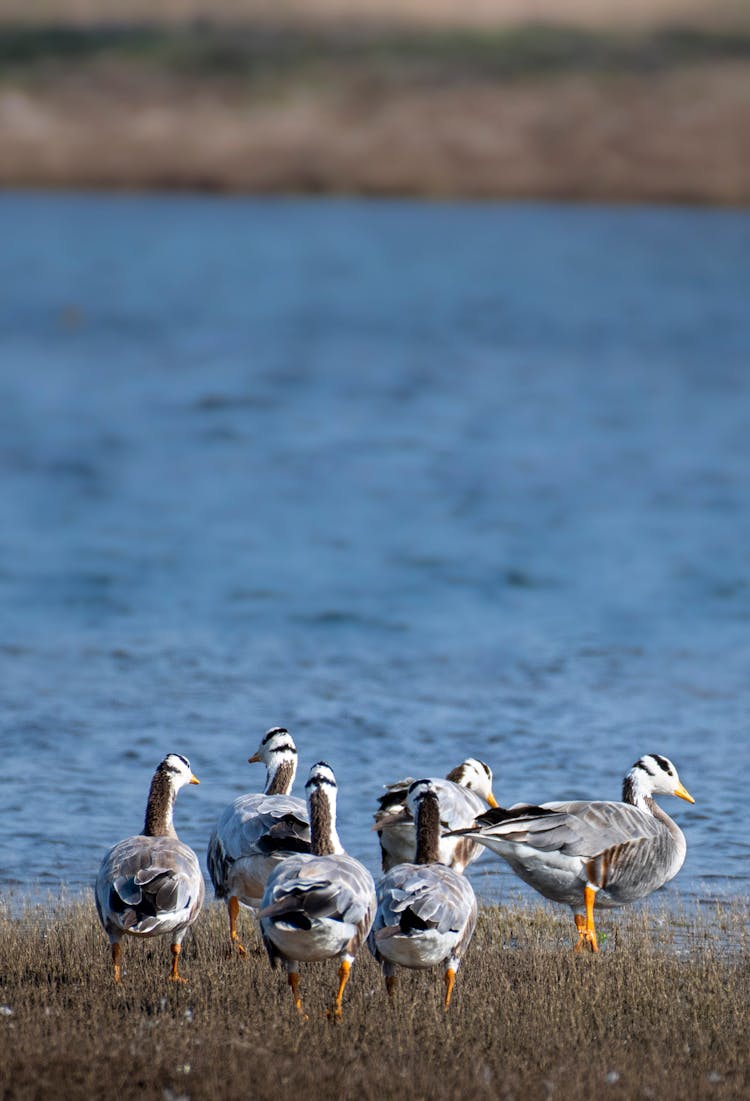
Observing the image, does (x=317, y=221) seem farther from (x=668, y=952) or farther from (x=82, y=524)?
(x=668, y=952)

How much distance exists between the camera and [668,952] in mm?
12648

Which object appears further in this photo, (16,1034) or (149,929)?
(149,929)

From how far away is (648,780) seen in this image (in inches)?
585

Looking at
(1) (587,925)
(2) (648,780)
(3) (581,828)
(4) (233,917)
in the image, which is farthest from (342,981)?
(2) (648,780)

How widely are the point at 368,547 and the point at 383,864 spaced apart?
19855 mm

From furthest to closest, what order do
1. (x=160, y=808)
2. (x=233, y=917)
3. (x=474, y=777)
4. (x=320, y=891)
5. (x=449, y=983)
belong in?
(x=474, y=777) < (x=233, y=917) < (x=160, y=808) < (x=449, y=983) < (x=320, y=891)

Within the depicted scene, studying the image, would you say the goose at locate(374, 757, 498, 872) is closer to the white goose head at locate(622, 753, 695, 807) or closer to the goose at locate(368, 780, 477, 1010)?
the goose at locate(368, 780, 477, 1010)

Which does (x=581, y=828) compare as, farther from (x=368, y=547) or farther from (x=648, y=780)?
(x=368, y=547)

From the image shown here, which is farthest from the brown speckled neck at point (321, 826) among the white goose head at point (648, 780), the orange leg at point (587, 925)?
the white goose head at point (648, 780)

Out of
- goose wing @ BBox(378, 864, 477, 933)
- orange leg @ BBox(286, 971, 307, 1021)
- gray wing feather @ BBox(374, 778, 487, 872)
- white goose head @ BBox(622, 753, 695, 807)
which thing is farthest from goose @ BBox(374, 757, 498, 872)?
orange leg @ BBox(286, 971, 307, 1021)

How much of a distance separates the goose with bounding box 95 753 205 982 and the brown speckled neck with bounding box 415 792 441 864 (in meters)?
1.54

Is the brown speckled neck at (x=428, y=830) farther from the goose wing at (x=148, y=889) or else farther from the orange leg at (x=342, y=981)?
the goose wing at (x=148, y=889)

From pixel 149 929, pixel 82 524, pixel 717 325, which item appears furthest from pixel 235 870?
pixel 717 325

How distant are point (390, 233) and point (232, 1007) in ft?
373
